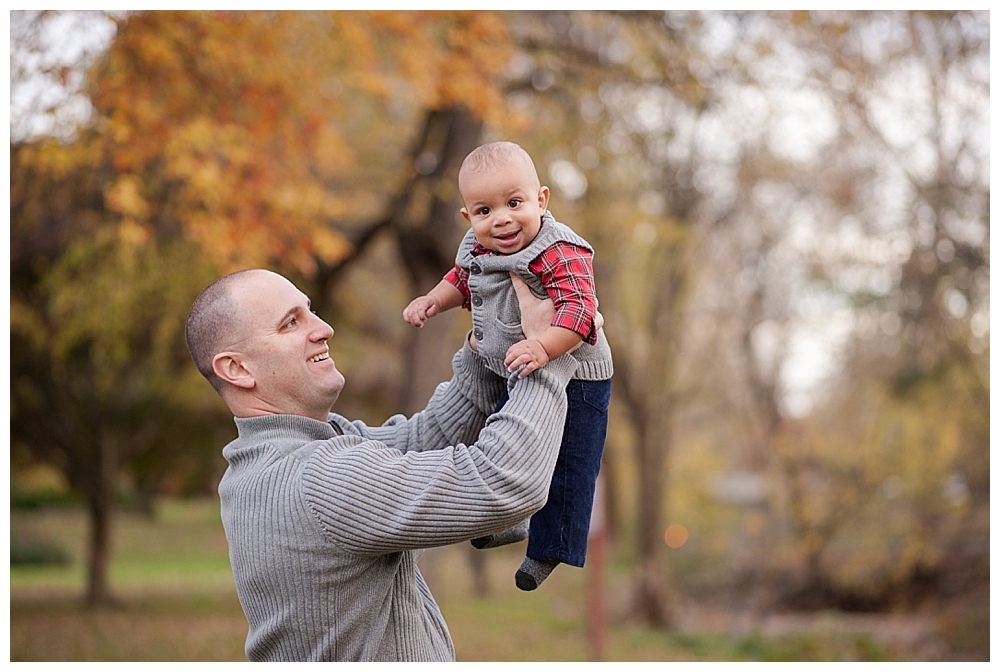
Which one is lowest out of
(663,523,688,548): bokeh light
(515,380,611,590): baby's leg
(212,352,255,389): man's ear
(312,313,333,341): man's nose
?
(663,523,688,548): bokeh light

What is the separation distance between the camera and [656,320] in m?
15.5

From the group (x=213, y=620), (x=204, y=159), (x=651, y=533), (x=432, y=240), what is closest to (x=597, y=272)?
(x=651, y=533)

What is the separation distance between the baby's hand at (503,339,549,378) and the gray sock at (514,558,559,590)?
1.46 ft

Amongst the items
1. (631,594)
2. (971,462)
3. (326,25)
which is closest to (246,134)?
(326,25)

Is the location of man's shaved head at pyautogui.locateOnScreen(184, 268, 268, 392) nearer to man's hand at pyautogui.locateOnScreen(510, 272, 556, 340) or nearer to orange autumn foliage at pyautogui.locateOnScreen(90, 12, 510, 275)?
man's hand at pyautogui.locateOnScreen(510, 272, 556, 340)

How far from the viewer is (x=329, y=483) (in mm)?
2027

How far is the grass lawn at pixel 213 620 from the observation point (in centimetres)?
1123

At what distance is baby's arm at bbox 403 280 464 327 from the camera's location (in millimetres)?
2352

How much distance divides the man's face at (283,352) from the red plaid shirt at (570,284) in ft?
1.55

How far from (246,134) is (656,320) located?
30.1 feet

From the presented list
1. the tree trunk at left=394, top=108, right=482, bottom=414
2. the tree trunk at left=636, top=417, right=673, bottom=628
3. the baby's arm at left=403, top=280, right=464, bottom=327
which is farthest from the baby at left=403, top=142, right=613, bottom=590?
the tree trunk at left=636, top=417, right=673, bottom=628

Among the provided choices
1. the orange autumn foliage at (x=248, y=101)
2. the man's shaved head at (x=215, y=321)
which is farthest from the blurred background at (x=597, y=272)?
the man's shaved head at (x=215, y=321)

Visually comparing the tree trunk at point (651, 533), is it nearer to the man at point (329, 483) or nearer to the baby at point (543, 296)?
the man at point (329, 483)

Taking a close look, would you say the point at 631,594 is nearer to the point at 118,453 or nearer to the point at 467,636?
the point at 467,636
